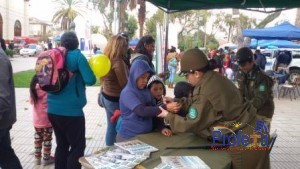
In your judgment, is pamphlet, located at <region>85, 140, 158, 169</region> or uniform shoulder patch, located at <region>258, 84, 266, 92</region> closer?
pamphlet, located at <region>85, 140, 158, 169</region>

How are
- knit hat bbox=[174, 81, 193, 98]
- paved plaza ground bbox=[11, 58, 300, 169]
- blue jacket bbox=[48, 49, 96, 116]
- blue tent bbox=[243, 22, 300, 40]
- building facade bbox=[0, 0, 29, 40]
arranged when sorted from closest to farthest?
blue jacket bbox=[48, 49, 96, 116], knit hat bbox=[174, 81, 193, 98], paved plaza ground bbox=[11, 58, 300, 169], blue tent bbox=[243, 22, 300, 40], building facade bbox=[0, 0, 29, 40]

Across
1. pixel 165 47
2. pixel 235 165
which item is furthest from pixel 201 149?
pixel 165 47

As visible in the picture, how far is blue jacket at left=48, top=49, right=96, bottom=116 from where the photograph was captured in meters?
3.21

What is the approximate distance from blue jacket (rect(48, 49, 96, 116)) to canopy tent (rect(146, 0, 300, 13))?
2.07 meters

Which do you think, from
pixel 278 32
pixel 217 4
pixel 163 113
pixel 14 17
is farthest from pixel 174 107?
pixel 14 17

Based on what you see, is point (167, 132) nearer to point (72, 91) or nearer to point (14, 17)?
point (72, 91)

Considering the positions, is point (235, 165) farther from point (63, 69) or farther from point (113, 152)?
point (63, 69)

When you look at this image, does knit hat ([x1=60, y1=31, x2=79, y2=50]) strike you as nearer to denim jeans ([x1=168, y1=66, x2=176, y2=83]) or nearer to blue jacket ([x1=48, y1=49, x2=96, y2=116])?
blue jacket ([x1=48, y1=49, x2=96, y2=116])

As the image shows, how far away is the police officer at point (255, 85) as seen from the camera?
A: 12.0ft

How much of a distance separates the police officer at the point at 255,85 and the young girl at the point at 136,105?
1343 millimetres

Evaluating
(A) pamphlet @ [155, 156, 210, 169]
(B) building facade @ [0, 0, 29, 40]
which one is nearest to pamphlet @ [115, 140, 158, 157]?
(A) pamphlet @ [155, 156, 210, 169]

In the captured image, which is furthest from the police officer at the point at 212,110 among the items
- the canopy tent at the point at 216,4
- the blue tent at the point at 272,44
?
the blue tent at the point at 272,44

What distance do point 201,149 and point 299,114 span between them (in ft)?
23.1

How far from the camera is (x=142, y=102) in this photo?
9.29 ft
